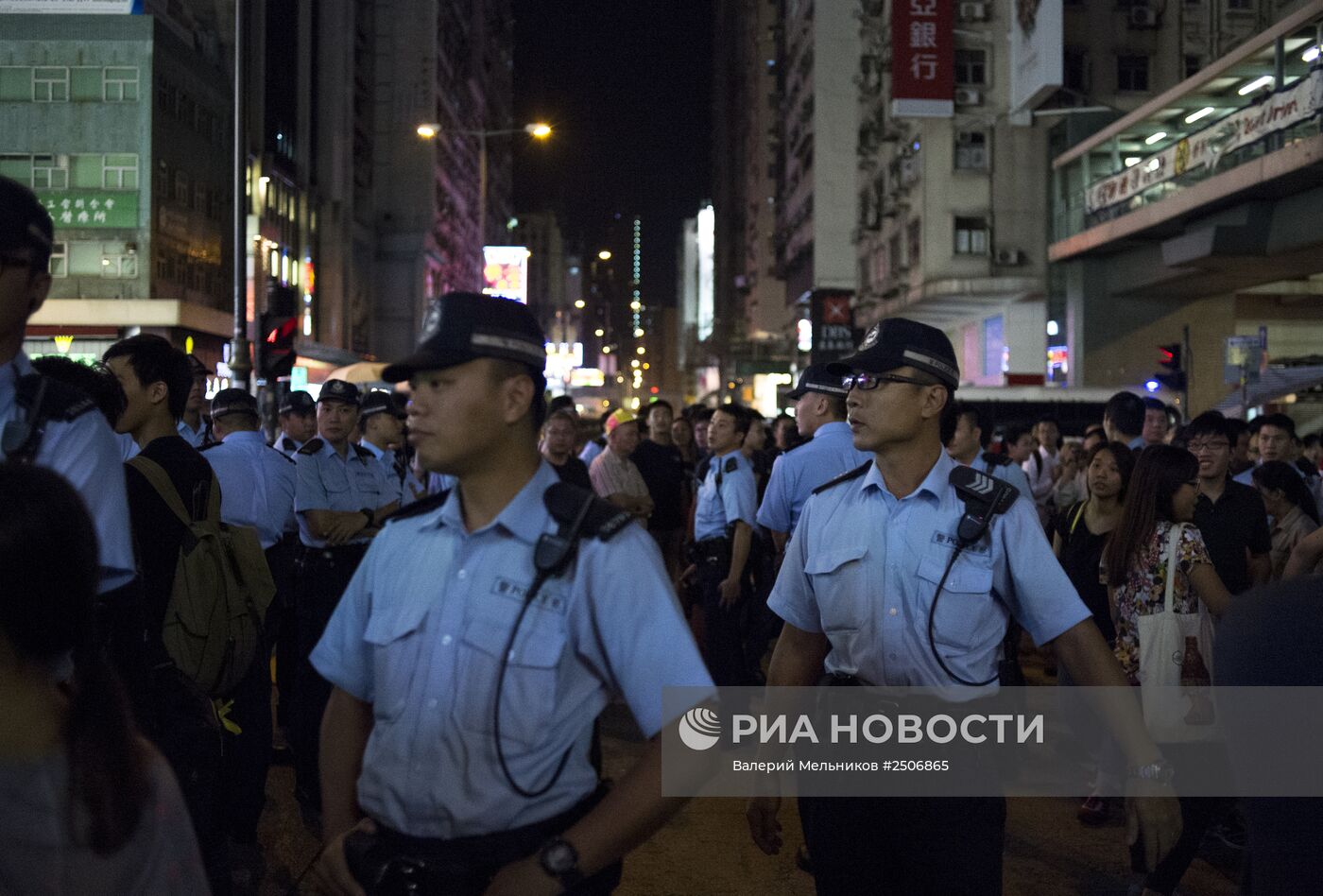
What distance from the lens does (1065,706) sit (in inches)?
289

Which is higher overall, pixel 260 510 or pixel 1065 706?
pixel 260 510

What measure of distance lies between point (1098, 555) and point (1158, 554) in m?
1.01

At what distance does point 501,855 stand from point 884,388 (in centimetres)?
207

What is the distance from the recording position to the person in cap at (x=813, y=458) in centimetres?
797

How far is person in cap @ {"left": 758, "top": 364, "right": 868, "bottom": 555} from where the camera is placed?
7.97 meters

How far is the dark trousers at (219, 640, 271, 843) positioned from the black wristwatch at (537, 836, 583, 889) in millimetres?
3253

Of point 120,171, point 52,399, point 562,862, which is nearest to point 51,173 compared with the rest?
point 120,171

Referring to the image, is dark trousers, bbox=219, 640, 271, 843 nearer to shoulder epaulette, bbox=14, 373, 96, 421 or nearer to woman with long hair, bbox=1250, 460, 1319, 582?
shoulder epaulette, bbox=14, 373, 96, 421

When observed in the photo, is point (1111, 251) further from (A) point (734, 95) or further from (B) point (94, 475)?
(A) point (734, 95)

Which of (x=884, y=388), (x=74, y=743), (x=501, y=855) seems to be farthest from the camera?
(x=884, y=388)

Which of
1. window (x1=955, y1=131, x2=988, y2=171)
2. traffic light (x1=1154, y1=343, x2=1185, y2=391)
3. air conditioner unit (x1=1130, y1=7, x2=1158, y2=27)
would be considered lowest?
traffic light (x1=1154, y1=343, x2=1185, y2=391)

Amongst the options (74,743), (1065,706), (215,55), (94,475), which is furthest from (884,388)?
(215,55)

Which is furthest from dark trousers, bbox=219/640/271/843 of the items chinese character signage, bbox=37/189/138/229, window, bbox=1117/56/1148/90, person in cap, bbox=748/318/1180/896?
window, bbox=1117/56/1148/90

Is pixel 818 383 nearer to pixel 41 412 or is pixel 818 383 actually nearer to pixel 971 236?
pixel 41 412
